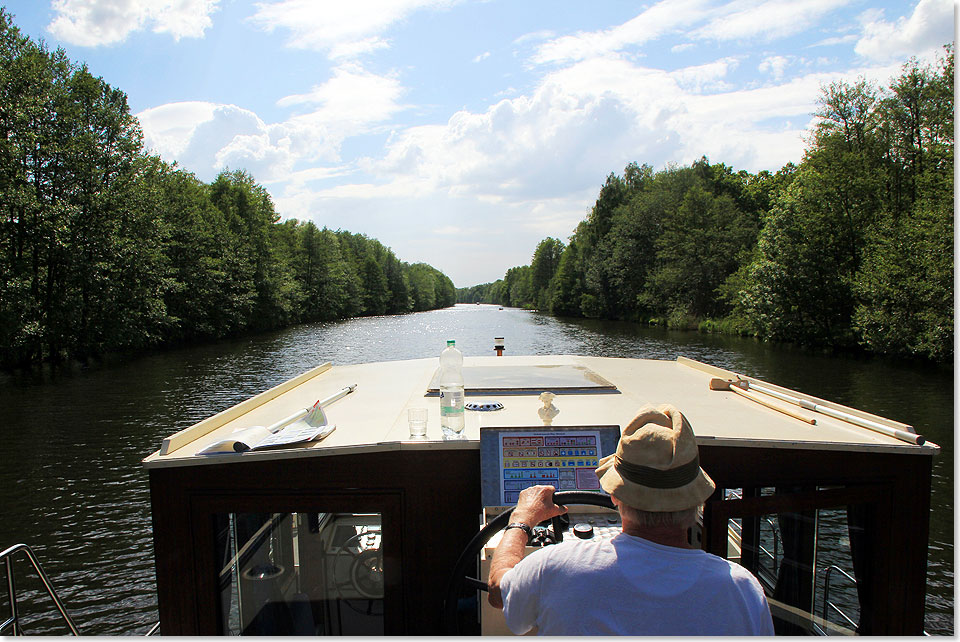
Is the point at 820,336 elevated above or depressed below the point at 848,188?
below

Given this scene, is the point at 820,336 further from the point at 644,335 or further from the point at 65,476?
the point at 65,476

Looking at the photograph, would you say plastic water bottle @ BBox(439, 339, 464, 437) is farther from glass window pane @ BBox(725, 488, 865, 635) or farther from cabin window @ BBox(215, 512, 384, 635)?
glass window pane @ BBox(725, 488, 865, 635)

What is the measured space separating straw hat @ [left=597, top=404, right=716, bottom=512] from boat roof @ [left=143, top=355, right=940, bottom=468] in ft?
4.80

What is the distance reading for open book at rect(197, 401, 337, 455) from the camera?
10.2 feet

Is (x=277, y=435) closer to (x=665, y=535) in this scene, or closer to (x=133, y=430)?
(x=665, y=535)

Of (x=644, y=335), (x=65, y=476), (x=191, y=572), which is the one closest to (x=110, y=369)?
(x=65, y=476)

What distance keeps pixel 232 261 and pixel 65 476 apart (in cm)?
3337

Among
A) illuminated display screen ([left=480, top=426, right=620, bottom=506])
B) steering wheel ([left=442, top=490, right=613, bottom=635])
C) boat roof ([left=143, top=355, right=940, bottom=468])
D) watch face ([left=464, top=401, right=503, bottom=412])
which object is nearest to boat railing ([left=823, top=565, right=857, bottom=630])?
boat roof ([left=143, top=355, right=940, bottom=468])

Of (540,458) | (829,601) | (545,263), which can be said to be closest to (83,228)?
(540,458)

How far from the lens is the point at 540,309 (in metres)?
100

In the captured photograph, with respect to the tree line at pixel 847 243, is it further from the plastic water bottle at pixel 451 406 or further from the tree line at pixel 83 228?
the tree line at pixel 83 228

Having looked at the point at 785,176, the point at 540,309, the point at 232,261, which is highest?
the point at 785,176

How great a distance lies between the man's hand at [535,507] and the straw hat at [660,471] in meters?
0.44

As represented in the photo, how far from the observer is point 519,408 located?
4.04m
